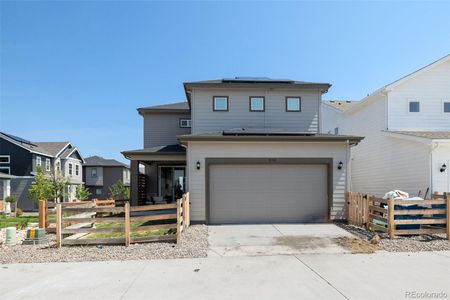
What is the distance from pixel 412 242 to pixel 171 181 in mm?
12242

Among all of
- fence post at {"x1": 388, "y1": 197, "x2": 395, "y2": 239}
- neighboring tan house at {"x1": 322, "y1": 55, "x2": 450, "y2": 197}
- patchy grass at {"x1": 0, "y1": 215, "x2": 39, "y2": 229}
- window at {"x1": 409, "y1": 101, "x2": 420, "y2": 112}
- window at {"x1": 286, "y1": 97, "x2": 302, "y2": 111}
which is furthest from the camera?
window at {"x1": 409, "y1": 101, "x2": 420, "y2": 112}

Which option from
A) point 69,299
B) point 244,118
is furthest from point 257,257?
point 244,118

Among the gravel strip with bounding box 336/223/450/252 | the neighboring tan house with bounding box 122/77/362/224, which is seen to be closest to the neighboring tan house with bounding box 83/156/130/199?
the neighboring tan house with bounding box 122/77/362/224

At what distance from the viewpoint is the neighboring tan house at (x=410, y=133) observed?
40.0ft

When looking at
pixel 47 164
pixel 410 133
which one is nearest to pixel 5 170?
pixel 47 164

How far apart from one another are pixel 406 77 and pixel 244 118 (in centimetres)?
805

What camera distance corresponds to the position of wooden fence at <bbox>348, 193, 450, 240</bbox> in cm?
872

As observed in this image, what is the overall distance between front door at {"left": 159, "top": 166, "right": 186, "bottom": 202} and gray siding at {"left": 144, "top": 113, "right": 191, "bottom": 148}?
1554mm

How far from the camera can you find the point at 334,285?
5285 millimetres

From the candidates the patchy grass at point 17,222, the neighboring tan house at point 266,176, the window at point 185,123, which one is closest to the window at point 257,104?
the neighboring tan house at point 266,176

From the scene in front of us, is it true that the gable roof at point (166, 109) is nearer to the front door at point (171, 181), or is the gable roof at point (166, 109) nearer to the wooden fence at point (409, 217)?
the front door at point (171, 181)

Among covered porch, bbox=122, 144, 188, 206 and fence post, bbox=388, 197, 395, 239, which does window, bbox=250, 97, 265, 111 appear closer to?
covered porch, bbox=122, 144, 188, 206

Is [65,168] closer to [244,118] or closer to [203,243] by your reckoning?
[244,118]

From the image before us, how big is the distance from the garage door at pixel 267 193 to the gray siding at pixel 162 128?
22.2 ft
